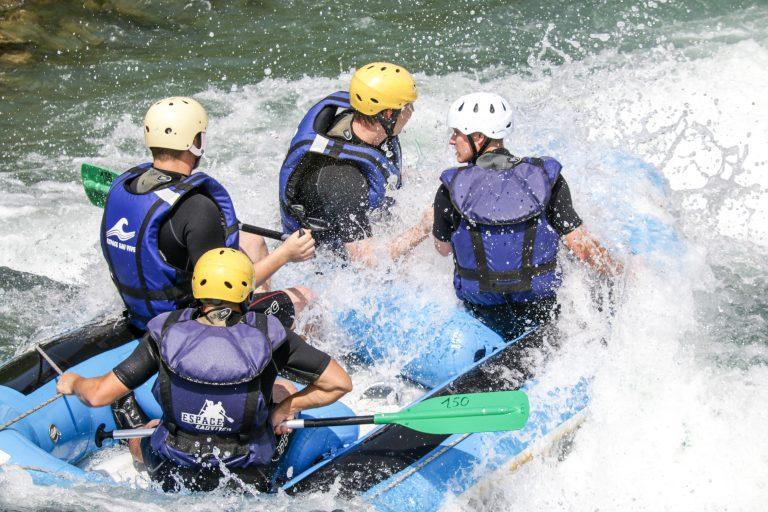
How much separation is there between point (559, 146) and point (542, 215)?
162 centimetres

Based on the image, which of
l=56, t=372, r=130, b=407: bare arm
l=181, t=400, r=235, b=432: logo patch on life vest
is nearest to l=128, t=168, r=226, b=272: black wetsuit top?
l=56, t=372, r=130, b=407: bare arm

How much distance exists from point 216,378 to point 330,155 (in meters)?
1.76

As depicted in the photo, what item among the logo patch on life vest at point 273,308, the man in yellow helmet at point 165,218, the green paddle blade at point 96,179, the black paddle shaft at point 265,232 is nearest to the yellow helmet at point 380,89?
the black paddle shaft at point 265,232

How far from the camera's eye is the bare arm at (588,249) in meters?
4.23

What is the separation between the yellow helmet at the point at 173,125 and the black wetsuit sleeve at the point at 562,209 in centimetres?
164

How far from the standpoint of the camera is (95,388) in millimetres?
3498

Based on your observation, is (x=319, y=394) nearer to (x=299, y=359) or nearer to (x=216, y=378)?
(x=299, y=359)

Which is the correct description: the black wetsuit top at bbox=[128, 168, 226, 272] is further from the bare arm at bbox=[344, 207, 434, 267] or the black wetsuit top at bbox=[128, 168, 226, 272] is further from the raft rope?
the bare arm at bbox=[344, 207, 434, 267]

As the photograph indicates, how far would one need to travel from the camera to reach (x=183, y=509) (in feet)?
11.6

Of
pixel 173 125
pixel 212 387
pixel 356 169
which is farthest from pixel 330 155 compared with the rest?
pixel 212 387

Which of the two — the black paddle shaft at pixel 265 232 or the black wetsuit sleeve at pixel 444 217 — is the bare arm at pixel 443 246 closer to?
the black wetsuit sleeve at pixel 444 217

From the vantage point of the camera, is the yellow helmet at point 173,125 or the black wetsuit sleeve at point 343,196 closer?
the yellow helmet at point 173,125

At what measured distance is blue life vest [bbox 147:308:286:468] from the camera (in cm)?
328

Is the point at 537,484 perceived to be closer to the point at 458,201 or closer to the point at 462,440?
the point at 462,440
